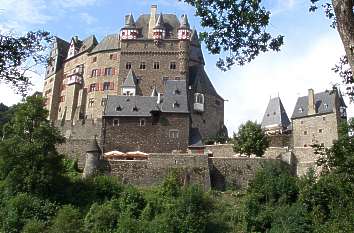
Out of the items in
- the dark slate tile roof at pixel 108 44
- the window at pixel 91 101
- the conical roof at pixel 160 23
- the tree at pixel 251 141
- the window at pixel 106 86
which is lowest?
the tree at pixel 251 141

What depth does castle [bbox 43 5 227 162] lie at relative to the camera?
47378 mm

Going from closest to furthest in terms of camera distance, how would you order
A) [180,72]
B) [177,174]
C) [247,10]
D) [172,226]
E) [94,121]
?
[247,10] → [172,226] → [177,174] → [94,121] → [180,72]

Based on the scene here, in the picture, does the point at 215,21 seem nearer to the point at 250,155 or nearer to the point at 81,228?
the point at 81,228

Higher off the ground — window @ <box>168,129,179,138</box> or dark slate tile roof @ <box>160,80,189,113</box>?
dark slate tile roof @ <box>160,80,189,113</box>

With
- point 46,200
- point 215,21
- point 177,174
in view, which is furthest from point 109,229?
point 215,21

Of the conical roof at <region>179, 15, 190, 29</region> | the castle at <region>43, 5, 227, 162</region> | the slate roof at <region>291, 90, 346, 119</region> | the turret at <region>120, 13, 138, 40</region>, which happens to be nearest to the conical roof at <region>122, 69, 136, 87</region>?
the castle at <region>43, 5, 227, 162</region>

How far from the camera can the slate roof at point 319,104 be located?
51822 millimetres

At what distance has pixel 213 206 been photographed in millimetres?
37938

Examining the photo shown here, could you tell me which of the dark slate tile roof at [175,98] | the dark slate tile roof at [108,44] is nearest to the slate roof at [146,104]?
the dark slate tile roof at [175,98]

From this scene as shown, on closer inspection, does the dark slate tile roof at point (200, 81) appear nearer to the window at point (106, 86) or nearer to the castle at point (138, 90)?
the castle at point (138, 90)

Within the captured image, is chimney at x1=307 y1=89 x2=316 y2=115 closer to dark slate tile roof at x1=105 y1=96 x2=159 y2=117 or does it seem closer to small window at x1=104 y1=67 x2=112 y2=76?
dark slate tile roof at x1=105 y1=96 x2=159 y2=117

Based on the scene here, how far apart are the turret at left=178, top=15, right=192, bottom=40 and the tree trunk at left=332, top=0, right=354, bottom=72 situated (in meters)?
51.9

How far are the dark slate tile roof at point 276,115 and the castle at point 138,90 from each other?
4943 millimetres

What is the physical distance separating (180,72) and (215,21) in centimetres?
4757
